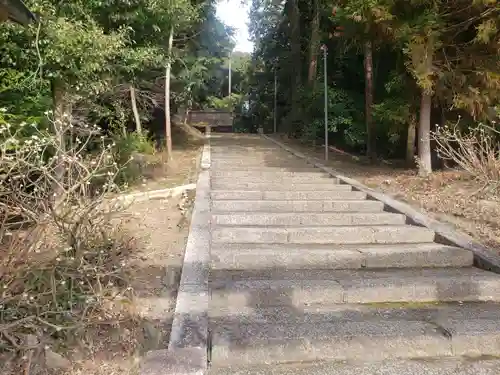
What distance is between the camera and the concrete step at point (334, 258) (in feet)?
14.4

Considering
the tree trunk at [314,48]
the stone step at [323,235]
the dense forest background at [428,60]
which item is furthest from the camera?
the tree trunk at [314,48]

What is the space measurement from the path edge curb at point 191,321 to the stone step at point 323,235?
0.35 m

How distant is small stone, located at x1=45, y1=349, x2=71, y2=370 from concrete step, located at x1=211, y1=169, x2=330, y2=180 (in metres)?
5.59

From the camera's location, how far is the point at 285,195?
6.70 meters

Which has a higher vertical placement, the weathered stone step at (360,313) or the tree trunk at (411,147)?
the tree trunk at (411,147)

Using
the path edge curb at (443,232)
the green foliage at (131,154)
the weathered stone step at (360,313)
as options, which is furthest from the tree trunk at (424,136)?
the green foliage at (131,154)

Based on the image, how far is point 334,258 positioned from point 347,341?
146 cm

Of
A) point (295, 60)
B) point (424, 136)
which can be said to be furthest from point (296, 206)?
point (295, 60)

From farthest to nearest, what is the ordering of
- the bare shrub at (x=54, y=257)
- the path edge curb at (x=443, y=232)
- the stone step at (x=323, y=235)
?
the stone step at (x=323, y=235), the path edge curb at (x=443, y=232), the bare shrub at (x=54, y=257)

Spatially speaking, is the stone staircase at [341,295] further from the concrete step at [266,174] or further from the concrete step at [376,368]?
the concrete step at [266,174]

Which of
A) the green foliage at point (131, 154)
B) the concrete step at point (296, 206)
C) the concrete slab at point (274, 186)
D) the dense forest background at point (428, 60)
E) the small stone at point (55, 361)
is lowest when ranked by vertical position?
the small stone at point (55, 361)

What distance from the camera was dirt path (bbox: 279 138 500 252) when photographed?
206 inches

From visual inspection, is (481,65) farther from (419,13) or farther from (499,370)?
(499,370)

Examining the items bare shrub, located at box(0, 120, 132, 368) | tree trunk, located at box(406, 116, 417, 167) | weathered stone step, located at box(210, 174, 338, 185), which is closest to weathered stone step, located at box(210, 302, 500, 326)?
bare shrub, located at box(0, 120, 132, 368)
